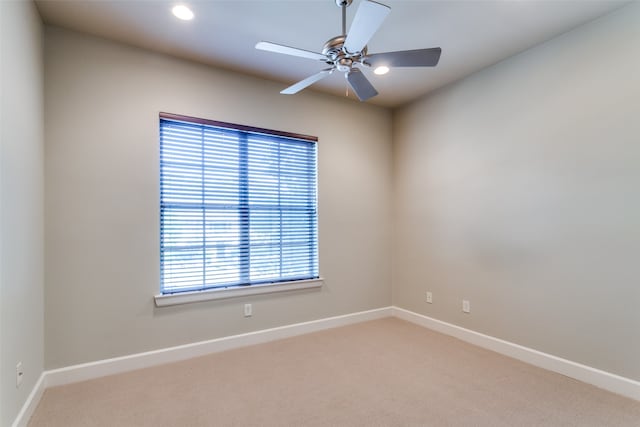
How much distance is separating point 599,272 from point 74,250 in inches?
157

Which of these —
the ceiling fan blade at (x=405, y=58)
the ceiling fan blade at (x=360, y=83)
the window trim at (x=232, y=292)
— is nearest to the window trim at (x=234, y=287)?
the window trim at (x=232, y=292)

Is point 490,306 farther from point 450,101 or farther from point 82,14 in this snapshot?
point 82,14

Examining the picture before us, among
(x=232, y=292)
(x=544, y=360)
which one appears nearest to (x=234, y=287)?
(x=232, y=292)

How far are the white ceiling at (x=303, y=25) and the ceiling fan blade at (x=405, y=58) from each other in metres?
0.52

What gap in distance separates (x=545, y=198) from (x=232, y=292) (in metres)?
2.91

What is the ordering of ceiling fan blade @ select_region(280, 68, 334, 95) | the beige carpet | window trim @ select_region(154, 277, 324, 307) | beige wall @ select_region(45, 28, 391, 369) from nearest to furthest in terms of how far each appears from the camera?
the beige carpet < ceiling fan blade @ select_region(280, 68, 334, 95) < beige wall @ select_region(45, 28, 391, 369) < window trim @ select_region(154, 277, 324, 307)

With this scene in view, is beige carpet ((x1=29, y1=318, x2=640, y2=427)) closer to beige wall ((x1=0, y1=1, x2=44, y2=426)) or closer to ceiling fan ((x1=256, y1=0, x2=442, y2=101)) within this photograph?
beige wall ((x1=0, y1=1, x2=44, y2=426))

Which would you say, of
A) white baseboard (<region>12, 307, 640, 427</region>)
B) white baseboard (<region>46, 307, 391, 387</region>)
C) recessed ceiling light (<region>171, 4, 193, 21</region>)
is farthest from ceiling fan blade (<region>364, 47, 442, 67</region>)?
white baseboard (<region>46, 307, 391, 387</region>)

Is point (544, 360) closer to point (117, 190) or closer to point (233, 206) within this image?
point (233, 206)

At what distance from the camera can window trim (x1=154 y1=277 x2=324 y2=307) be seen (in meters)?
2.82

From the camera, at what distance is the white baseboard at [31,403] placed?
1.86 metres

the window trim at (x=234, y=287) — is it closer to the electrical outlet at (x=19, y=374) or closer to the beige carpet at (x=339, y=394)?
the beige carpet at (x=339, y=394)

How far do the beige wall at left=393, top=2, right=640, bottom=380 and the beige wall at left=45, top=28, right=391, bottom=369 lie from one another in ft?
5.84

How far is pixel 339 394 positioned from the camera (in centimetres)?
229
